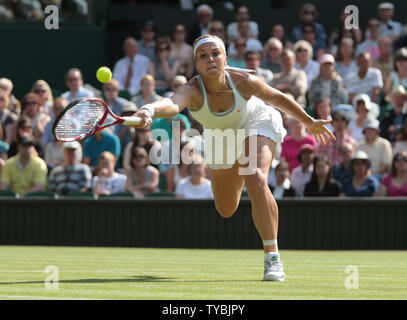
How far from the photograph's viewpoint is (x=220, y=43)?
787 centimetres

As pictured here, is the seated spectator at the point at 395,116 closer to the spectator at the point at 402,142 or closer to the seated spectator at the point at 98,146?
the spectator at the point at 402,142

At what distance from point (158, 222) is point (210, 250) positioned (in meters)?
1.00

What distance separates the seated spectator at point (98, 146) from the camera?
14516 mm

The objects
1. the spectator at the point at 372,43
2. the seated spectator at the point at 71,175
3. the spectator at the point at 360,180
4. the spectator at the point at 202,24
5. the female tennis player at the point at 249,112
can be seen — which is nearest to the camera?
the female tennis player at the point at 249,112

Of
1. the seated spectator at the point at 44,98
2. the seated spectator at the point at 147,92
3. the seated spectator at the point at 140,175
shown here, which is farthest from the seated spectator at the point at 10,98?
the seated spectator at the point at 140,175

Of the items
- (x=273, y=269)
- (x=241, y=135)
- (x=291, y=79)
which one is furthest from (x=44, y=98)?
(x=273, y=269)

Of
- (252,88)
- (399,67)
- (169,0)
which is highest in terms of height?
(169,0)

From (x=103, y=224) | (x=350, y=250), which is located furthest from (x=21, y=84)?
(x=350, y=250)

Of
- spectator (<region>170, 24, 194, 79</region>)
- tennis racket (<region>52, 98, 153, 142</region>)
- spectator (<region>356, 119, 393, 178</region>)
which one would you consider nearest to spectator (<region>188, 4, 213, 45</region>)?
spectator (<region>170, 24, 194, 79</region>)

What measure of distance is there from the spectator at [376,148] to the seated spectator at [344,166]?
25cm

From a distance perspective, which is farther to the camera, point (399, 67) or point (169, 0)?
point (169, 0)

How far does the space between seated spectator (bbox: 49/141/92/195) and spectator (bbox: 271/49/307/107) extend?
130 inches

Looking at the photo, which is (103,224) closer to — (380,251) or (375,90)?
(380,251)

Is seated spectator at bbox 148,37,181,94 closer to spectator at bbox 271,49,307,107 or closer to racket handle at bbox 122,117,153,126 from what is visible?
spectator at bbox 271,49,307,107
